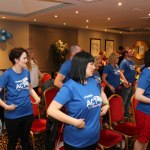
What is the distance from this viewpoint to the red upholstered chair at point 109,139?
2900 mm

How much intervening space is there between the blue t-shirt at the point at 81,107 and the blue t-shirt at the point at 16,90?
0.91 meters

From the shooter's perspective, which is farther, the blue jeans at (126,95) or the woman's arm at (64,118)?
the blue jeans at (126,95)

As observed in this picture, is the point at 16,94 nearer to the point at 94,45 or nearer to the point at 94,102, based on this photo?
the point at 94,102

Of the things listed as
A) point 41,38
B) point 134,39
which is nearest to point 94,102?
point 41,38

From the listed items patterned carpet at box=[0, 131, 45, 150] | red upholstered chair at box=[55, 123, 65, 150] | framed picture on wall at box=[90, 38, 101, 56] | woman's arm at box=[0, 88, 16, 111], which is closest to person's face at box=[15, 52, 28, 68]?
woman's arm at box=[0, 88, 16, 111]

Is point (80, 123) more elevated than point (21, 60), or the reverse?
point (21, 60)

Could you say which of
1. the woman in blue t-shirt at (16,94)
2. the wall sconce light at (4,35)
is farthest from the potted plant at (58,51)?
the woman in blue t-shirt at (16,94)

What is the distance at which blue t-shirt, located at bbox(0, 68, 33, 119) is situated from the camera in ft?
8.86

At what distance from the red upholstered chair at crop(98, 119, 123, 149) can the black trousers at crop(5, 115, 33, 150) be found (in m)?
0.84

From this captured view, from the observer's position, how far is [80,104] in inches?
74.6

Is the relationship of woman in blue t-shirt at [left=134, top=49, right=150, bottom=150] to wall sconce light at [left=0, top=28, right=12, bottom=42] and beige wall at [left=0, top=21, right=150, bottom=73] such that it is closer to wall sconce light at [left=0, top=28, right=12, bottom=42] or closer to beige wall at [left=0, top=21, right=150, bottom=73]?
wall sconce light at [left=0, top=28, right=12, bottom=42]

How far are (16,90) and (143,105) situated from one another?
137 cm

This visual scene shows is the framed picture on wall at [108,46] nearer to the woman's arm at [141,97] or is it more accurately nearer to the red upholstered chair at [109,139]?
the red upholstered chair at [109,139]

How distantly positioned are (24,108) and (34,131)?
0.68 m
